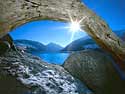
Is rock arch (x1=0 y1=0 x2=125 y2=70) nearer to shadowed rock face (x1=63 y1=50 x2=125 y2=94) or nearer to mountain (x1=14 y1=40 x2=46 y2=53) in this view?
shadowed rock face (x1=63 y1=50 x2=125 y2=94)

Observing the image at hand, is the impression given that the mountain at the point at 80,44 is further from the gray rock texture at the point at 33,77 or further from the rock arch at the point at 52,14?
the rock arch at the point at 52,14

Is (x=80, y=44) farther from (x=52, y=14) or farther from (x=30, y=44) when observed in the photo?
(x=52, y=14)

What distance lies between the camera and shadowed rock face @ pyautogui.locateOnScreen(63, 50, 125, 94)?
12.2 ft

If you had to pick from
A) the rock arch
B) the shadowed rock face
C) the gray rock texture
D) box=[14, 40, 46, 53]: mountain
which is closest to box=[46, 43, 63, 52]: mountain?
box=[14, 40, 46, 53]: mountain

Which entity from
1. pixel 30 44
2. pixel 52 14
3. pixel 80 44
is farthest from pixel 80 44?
pixel 52 14

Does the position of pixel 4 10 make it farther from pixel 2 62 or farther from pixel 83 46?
pixel 83 46

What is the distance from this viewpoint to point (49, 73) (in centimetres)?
397

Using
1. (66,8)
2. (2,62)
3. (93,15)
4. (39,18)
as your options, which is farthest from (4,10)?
(2,62)

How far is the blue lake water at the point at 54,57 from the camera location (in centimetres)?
444

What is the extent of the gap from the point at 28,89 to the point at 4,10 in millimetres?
1808

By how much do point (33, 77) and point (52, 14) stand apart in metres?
1.83

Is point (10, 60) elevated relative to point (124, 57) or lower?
elevated

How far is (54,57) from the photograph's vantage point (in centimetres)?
459

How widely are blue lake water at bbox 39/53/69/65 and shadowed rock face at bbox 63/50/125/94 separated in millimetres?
388
